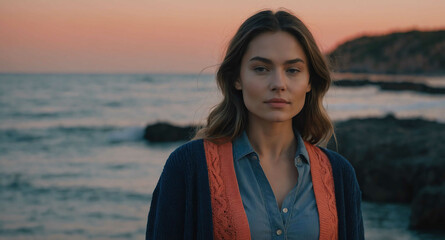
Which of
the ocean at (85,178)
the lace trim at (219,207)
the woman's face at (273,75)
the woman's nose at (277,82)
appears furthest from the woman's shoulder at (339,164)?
the ocean at (85,178)

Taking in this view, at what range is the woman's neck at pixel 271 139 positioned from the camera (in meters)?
2.46

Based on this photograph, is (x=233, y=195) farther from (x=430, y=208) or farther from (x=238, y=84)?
(x=430, y=208)

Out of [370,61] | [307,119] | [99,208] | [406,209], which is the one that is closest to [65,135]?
[99,208]

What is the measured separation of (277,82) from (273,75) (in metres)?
0.04

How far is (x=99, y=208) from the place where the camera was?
927 cm

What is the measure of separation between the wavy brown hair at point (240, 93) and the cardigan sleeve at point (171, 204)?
26cm

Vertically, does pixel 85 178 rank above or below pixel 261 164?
below

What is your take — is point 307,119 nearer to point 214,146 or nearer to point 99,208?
point 214,146

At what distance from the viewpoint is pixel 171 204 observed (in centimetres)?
222

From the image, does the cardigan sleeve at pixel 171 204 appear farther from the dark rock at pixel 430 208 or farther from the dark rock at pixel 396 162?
the dark rock at pixel 396 162

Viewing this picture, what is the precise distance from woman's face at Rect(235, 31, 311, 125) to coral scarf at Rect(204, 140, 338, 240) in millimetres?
252

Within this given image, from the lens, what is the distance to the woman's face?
7.50 feet

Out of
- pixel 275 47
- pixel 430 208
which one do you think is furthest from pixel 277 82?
pixel 430 208

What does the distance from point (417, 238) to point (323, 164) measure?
494 cm
